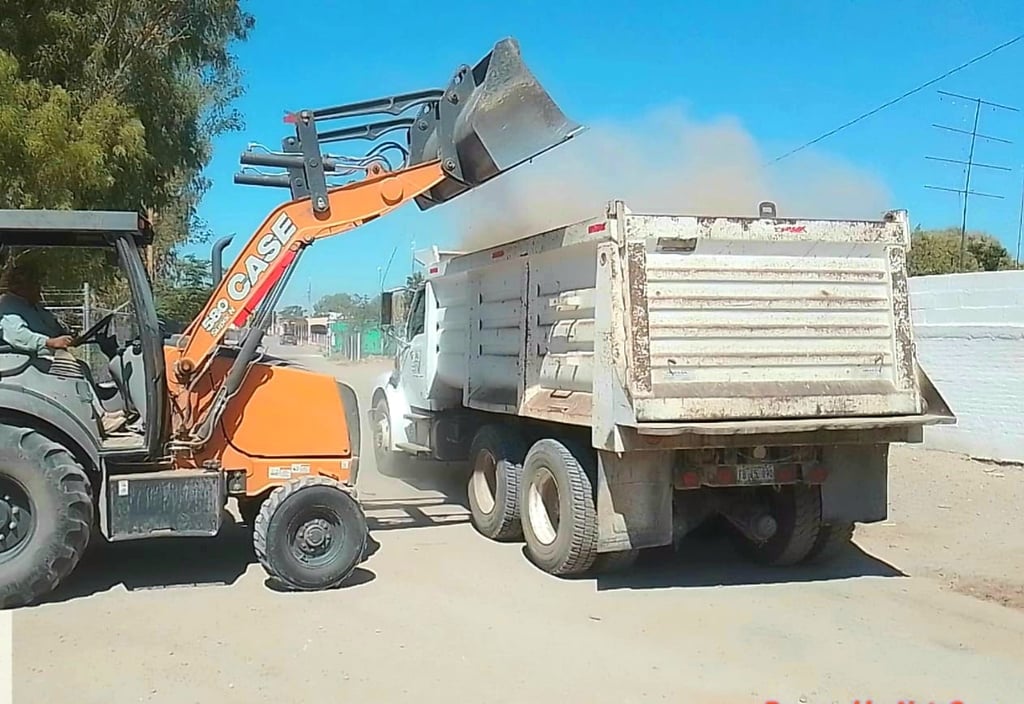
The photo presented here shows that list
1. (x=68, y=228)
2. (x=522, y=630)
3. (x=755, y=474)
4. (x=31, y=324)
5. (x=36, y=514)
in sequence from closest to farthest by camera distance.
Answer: (x=522, y=630), (x=36, y=514), (x=68, y=228), (x=31, y=324), (x=755, y=474)

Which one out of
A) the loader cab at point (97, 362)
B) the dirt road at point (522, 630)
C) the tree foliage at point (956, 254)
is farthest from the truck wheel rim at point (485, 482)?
the tree foliage at point (956, 254)

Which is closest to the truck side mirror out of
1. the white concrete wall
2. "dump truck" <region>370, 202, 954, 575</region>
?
"dump truck" <region>370, 202, 954, 575</region>

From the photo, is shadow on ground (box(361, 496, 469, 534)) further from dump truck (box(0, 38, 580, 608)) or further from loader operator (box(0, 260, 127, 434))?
loader operator (box(0, 260, 127, 434))

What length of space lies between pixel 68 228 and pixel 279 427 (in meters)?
2.00

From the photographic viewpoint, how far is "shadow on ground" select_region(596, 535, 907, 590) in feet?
25.9

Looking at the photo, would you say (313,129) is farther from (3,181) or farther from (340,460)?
(3,181)

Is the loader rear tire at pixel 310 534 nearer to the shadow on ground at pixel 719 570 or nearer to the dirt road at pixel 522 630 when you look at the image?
the dirt road at pixel 522 630

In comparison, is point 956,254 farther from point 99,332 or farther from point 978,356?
point 99,332

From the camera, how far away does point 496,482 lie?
30.9ft

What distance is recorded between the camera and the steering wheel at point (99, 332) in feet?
24.4

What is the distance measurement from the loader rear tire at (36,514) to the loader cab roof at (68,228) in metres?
1.33

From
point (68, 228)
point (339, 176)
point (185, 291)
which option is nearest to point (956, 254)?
point (185, 291)

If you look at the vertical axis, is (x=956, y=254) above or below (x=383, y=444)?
above

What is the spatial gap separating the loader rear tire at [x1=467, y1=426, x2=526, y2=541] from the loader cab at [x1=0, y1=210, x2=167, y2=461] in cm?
309
